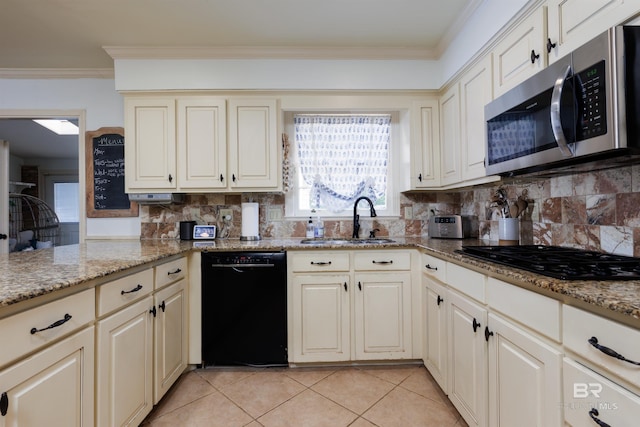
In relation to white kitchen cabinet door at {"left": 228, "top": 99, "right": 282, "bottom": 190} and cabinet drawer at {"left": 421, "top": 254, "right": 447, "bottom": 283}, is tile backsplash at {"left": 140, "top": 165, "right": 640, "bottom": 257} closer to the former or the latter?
white kitchen cabinet door at {"left": 228, "top": 99, "right": 282, "bottom": 190}

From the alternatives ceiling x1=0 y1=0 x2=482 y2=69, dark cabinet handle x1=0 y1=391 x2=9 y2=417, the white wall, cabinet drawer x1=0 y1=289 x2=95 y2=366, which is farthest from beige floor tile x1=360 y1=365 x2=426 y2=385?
ceiling x1=0 y1=0 x2=482 y2=69

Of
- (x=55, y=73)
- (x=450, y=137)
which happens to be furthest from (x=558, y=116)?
(x=55, y=73)

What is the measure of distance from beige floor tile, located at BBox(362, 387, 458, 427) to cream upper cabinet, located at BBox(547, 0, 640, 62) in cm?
189

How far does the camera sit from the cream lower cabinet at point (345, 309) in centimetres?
212

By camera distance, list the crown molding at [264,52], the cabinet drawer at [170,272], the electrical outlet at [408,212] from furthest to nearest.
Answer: the electrical outlet at [408,212], the crown molding at [264,52], the cabinet drawer at [170,272]

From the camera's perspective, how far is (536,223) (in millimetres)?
1757

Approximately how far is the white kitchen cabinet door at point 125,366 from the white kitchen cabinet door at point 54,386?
0.20ft

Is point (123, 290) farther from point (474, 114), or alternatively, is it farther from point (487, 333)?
point (474, 114)

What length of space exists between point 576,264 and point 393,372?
4.76 ft

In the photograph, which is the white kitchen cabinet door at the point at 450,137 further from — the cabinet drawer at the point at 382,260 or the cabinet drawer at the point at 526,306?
the cabinet drawer at the point at 526,306

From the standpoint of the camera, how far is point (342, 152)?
2766mm

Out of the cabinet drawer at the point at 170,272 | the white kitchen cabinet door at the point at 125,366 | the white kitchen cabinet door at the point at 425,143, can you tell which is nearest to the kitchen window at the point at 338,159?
the white kitchen cabinet door at the point at 425,143

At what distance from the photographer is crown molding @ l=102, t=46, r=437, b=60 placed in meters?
2.32

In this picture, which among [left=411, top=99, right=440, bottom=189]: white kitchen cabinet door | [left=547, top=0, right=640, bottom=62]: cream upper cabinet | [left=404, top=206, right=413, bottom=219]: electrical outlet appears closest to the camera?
[left=547, top=0, right=640, bottom=62]: cream upper cabinet
